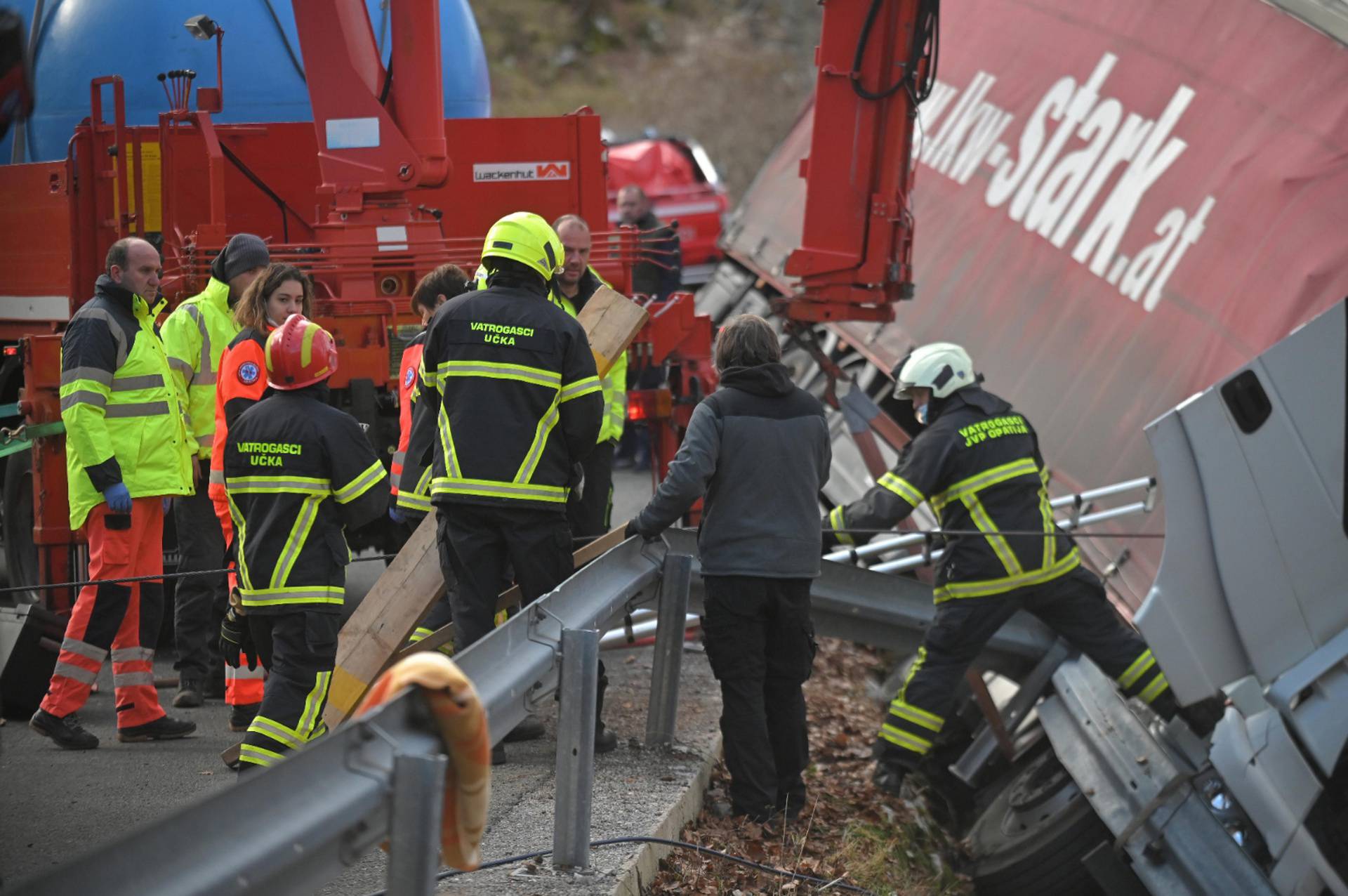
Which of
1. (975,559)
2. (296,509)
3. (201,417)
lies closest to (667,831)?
(296,509)

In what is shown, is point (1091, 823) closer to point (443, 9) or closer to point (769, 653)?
point (769, 653)

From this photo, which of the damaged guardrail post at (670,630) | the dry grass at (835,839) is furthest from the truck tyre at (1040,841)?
the damaged guardrail post at (670,630)

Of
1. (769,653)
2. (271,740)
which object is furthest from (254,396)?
(769,653)

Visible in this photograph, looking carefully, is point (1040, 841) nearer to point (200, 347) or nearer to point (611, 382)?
point (611, 382)

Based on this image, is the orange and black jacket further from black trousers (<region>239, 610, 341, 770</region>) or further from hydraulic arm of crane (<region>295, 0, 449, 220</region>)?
hydraulic arm of crane (<region>295, 0, 449, 220</region>)

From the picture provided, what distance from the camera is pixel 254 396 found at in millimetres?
5750

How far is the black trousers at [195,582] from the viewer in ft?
21.6

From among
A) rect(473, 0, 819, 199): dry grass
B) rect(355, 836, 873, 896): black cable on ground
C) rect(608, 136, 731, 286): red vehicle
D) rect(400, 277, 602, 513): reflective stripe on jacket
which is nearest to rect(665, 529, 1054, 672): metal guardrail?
rect(355, 836, 873, 896): black cable on ground

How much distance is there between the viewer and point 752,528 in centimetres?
544

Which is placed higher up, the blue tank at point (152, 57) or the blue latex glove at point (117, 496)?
the blue tank at point (152, 57)

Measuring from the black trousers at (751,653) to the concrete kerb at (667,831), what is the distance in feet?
0.51

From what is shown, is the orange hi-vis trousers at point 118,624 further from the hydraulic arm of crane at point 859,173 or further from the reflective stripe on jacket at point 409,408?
the hydraulic arm of crane at point 859,173

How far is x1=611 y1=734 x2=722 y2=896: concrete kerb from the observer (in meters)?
4.32

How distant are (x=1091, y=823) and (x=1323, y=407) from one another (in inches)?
86.4
